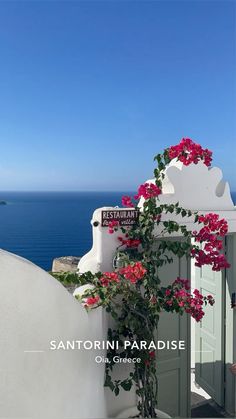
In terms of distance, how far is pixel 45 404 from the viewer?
238cm

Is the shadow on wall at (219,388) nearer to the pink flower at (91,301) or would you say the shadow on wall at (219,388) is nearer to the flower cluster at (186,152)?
the pink flower at (91,301)

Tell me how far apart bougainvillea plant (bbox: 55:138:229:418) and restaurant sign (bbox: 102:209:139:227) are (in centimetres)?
4

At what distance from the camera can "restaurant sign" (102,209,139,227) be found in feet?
10.8

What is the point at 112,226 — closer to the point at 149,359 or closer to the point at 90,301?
the point at 90,301

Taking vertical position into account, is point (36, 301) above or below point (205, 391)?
above

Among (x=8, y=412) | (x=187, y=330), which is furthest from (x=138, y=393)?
(x=8, y=412)

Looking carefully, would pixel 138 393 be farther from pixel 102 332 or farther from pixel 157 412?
pixel 102 332

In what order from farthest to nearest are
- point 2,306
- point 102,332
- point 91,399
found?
point 102,332 → point 91,399 → point 2,306

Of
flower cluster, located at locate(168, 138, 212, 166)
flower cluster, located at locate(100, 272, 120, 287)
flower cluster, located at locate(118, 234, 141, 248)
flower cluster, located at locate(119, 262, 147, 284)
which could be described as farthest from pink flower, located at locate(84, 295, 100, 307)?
flower cluster, located at locate(168, 138, 212, 166)

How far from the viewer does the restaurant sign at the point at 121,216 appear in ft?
10.8

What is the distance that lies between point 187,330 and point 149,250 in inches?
50.3

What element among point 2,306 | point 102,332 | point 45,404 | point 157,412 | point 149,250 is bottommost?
point 157,412

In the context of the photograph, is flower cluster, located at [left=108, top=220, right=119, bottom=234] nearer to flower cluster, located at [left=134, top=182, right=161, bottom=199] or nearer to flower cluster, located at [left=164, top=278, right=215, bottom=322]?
flower cluster, located at [left=134, top=182, right=161, bottom=199]

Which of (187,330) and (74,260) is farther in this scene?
(74,260)
